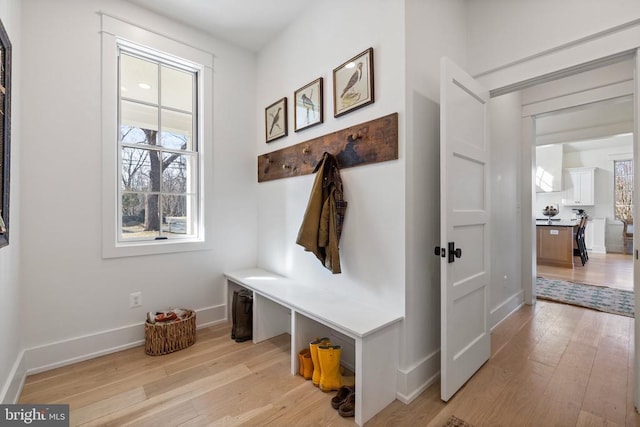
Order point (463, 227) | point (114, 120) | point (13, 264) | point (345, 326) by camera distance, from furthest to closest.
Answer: point (114, 120), point (463, 227), point (13, 264), point (345, 326)

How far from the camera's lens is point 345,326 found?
1574 millimetres

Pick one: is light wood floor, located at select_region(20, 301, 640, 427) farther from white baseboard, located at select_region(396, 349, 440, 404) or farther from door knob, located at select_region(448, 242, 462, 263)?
door knob, located at select_region(448, 242, 462, 263)

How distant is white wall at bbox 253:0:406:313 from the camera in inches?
68.8

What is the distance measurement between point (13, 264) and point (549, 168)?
9.60m

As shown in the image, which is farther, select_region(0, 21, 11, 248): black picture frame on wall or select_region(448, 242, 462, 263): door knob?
select_region(448, 242, 462, 263): door knob

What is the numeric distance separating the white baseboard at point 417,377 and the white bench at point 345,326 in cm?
5

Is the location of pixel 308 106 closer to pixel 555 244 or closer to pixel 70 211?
pixel 70 211

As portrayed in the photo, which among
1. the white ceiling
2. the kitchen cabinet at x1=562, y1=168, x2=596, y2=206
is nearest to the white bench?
the white ceiling

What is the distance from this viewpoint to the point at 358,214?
1995 millimetres

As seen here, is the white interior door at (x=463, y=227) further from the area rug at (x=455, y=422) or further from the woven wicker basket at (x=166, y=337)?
the woven wicker basket at (x=166, y=337)

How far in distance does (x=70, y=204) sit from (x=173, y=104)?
120 centimetres

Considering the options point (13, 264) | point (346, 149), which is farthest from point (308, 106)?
point (13, 264)

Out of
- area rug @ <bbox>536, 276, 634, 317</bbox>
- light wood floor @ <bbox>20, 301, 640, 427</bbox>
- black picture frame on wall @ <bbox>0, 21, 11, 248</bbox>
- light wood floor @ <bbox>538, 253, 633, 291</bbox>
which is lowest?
light wood floor @ <bbox>20, 301, 640, 427</bbox>

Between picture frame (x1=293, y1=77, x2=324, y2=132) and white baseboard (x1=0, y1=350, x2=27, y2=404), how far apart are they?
2.42 metres
